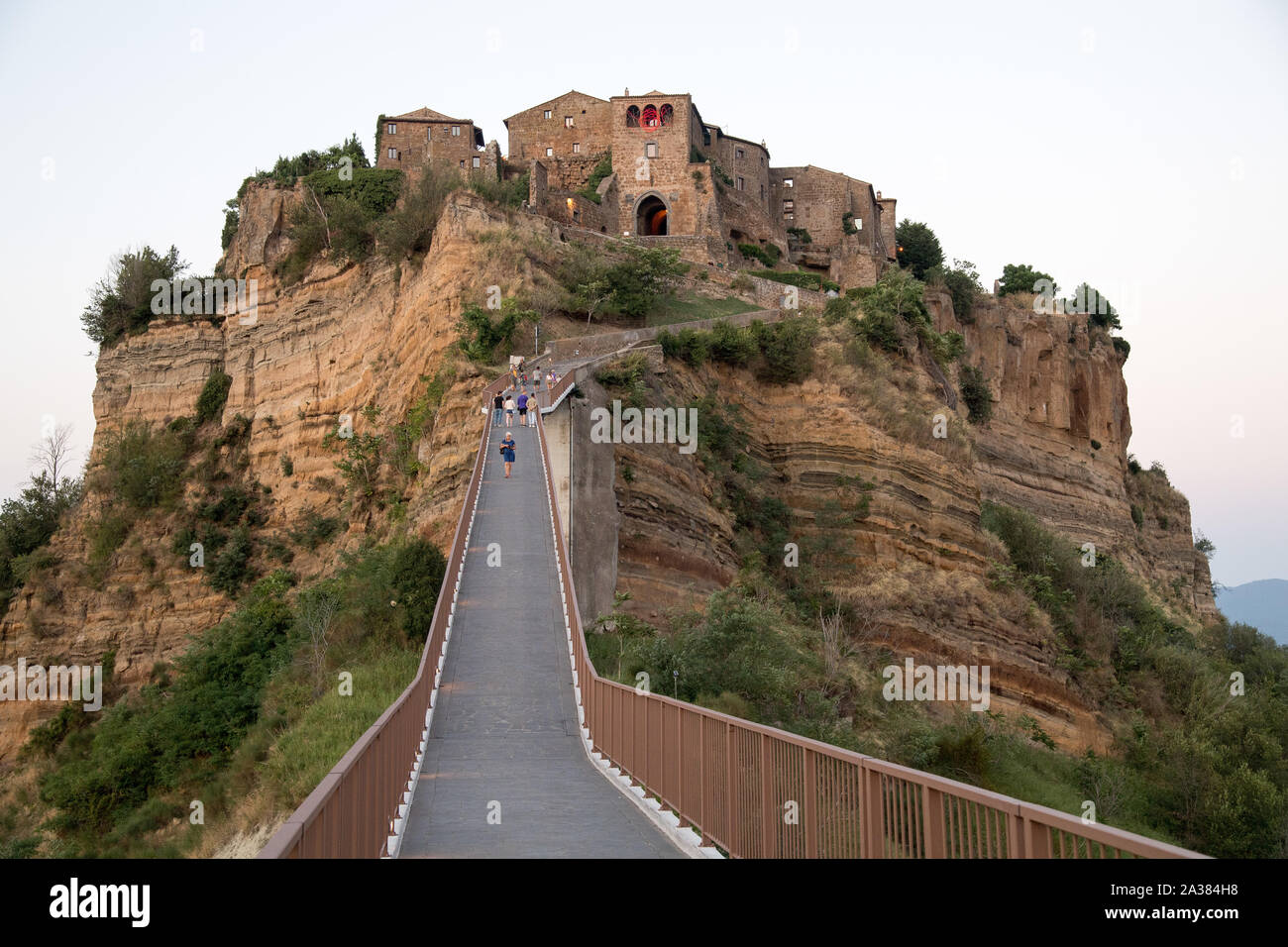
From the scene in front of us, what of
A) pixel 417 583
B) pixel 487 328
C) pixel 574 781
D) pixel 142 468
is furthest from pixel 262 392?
pixel 574 781

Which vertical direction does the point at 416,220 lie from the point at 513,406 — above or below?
above

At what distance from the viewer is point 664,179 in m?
60.1

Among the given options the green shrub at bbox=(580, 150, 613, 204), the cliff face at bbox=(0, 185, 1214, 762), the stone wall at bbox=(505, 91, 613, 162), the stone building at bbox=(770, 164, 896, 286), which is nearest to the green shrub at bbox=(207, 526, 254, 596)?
the cliff face at bbox=(0, 185, 1214, 762)

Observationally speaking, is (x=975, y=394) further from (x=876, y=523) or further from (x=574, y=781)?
(x=574, y=781)

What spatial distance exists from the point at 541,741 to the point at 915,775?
29.9ft

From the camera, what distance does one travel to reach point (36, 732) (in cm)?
4194

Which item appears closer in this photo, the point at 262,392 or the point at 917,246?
the point at 262,392

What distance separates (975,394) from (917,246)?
744 inches

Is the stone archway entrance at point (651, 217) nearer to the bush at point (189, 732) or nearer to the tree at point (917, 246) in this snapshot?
the tree at point (917, 246)

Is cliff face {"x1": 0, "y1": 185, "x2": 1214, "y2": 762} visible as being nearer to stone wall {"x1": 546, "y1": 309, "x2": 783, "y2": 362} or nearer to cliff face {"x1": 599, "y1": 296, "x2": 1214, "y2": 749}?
cliff face {"x1": 599, "y1": 296, "x2": 1214, "y2": 749}

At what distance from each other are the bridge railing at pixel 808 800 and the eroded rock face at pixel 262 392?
1071 inches

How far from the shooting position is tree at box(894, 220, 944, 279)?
73250 millimetres
